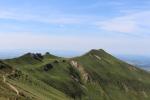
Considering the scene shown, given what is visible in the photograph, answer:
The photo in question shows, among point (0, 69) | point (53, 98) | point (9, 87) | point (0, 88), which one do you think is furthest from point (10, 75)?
point (0, 88)

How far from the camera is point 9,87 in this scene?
112m

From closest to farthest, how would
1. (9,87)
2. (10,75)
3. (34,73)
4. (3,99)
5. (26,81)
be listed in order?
1. (3,99)
2. (9,87)
3. (10,75)
4. (26,81)
5. (34,73)

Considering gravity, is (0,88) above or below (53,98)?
above

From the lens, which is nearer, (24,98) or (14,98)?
(14,98)

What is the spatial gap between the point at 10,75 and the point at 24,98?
50566 mm

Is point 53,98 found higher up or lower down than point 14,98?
lower down

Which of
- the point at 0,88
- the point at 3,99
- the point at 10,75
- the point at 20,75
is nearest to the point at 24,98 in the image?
the point at 0,88

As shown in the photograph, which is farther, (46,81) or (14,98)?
(46,81)

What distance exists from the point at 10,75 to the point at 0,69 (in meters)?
8.96

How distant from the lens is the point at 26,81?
16138cm

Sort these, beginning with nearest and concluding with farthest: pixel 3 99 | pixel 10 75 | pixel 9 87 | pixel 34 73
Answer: pixel 3 99 → pixel 9 87 → pixel 10 75 → pixel 34 73

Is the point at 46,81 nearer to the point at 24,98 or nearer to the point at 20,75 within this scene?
the point at 20,75

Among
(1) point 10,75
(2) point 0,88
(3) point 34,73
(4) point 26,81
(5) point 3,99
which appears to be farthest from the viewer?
(3) point 34,73

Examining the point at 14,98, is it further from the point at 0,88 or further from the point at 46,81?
the point at 46,81
